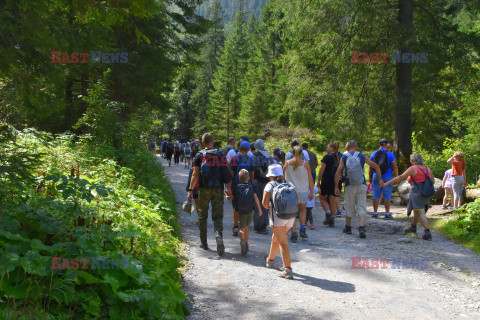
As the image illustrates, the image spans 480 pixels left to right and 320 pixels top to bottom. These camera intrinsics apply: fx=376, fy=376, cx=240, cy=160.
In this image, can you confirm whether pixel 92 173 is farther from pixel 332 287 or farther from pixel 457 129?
pixel 457 129

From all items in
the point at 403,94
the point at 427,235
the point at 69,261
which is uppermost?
the point at 403,94

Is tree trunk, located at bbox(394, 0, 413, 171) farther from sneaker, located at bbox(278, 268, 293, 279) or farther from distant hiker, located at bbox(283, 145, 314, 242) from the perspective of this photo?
sneaker, located at bbox(278, 268, 293, 279)

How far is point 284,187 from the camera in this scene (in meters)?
5.64

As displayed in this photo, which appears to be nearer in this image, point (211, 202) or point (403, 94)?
point (211, 202)

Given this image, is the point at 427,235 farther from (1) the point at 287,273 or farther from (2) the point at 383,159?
(1) the point at 287,273

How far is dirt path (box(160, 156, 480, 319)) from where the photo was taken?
4414mm

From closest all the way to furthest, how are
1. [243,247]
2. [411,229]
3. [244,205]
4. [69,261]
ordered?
[69,261], [243,247], [244,205], [411,229]

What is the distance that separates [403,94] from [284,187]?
10.1m

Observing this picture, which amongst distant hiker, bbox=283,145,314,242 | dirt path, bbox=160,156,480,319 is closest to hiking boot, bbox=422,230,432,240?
dirt path, bbox=160,156,480,319

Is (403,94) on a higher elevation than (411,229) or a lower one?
higher

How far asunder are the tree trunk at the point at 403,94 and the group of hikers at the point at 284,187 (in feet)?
11.9

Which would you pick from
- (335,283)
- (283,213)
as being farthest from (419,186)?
(283,213)

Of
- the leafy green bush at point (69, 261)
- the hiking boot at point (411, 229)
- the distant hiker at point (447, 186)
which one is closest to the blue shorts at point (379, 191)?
the hiking boot at point (411, 229)

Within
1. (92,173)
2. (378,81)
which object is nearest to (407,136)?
(378,81)
